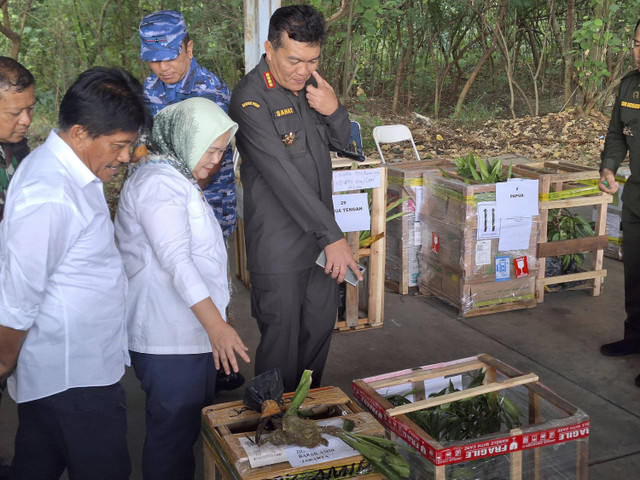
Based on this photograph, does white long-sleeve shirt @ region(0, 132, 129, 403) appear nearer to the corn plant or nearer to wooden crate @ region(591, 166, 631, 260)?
the corn plant

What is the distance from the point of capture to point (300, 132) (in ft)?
9.37

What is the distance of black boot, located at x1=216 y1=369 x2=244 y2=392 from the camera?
3.63 meters

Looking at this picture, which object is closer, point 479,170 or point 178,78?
point 178,78

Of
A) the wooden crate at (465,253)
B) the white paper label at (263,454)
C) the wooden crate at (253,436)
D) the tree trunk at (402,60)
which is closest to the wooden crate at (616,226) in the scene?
the wooden crate at (465,253)

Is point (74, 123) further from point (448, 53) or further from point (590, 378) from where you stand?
point (448, 53)

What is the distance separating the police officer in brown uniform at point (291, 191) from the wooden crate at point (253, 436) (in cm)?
69

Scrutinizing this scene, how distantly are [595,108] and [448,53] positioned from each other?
8.71ft

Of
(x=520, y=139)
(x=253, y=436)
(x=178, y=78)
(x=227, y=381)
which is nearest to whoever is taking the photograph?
(x=253, y=436)

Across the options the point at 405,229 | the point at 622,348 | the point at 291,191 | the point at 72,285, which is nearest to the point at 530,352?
the point at 622,348

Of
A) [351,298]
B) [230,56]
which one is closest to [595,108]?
[230,56]

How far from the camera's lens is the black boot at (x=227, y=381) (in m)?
3.63

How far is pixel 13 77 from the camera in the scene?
262 centimetres

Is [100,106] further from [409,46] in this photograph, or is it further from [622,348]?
[409,46]

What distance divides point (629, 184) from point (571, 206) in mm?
886
